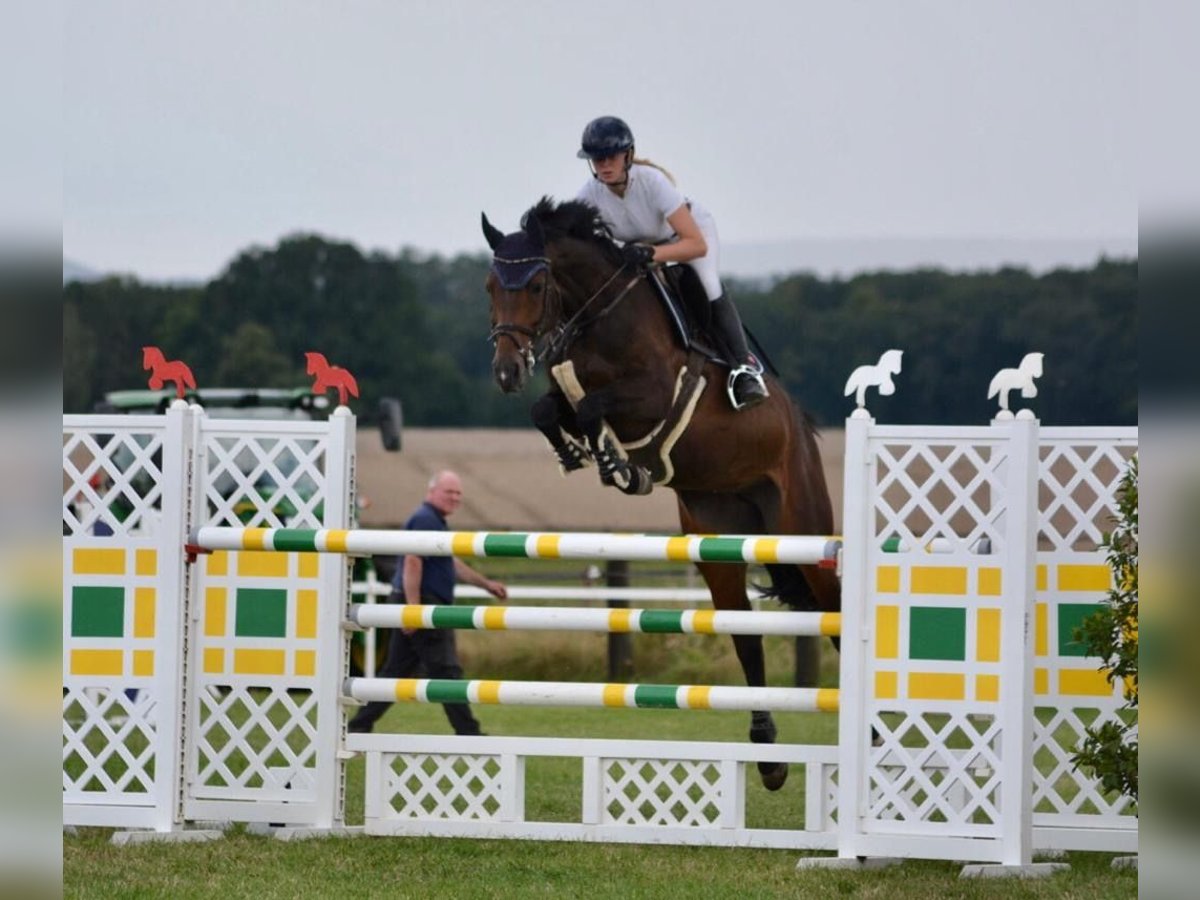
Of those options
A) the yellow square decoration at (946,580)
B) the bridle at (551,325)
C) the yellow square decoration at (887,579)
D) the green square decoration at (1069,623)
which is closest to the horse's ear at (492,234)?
the bridle at (551,325)

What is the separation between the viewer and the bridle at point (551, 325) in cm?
511

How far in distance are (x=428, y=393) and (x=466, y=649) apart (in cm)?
1111

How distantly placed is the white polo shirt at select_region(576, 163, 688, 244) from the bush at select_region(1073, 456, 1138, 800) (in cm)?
194

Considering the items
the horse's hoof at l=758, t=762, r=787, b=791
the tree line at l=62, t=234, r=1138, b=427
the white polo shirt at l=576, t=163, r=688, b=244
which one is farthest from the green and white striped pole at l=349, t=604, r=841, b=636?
the tree line at l=62, t=234, r=1138, b=427

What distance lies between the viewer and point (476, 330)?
2378cm

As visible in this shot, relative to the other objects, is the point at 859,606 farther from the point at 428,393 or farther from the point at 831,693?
the point at 428,393

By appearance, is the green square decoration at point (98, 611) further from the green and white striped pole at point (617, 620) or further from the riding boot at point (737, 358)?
the riding boot at point (737, 358)

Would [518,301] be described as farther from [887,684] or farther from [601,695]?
[887,684]

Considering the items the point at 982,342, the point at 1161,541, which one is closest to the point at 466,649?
the point at 982,342

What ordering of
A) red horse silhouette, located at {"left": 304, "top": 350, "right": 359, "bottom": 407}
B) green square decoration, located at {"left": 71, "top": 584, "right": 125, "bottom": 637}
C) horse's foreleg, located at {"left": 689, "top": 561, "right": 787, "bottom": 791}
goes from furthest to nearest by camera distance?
1. horse's foreleg, located at {"left": 689, "top": 561, "right": 787, "bottom": 791}
2. red horse silhouette, located at {"left": 304, "top": 350, "right": 359, "bottom": 407}
3. green square decoration, located at {"left": 71, "top": 584, "right": 125, "bottom": 637}

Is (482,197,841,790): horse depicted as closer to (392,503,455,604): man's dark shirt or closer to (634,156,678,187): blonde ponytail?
(634,156,678,187): blonde ponytail

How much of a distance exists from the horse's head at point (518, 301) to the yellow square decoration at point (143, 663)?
1.35 m

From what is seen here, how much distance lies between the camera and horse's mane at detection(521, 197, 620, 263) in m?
5.44

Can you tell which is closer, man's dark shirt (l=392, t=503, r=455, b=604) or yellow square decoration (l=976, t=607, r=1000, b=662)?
yellow square decoration (l=976, t=607, r=1000, b=662)
